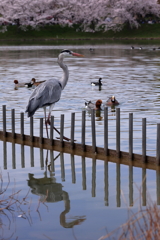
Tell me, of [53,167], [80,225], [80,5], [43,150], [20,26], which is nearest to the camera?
[80,225]

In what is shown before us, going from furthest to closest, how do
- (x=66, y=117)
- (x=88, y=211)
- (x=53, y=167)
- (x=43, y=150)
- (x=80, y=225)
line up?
(x=66, y=117) → (x=43, y=150) → (x=53, y=167) → (x=88, y=211) → (x=80, y=225)

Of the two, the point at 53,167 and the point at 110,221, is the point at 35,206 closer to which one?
the point at 110,221

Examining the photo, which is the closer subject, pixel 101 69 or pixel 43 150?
pixel 43 150

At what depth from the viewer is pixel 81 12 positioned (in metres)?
109

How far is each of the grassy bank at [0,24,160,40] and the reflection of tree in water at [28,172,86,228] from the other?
87335mm

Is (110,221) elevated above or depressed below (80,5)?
below

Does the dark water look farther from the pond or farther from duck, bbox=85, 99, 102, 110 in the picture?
duck, bbox=85, 99, 102, 110

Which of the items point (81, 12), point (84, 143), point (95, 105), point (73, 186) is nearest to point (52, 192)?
point (73, 186)

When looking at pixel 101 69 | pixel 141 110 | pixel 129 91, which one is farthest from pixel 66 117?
pixel 101 69

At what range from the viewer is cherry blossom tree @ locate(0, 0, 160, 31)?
103062mm

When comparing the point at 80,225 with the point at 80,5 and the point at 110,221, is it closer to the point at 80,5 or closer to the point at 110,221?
the point at 110,221

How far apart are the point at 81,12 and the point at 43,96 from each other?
9780 centimetres

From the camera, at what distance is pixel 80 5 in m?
111

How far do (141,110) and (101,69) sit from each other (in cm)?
2122
